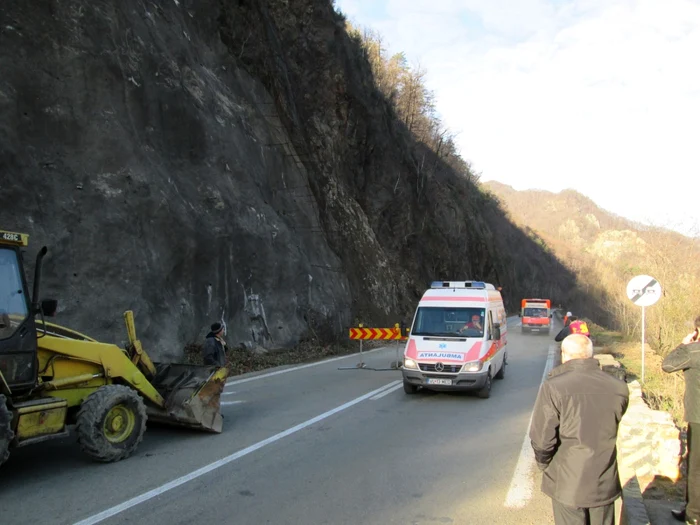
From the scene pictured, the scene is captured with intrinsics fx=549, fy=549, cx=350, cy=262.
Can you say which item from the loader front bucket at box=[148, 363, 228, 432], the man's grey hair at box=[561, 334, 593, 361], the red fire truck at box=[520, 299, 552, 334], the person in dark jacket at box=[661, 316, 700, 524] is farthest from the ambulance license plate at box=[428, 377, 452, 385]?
the red fire truck at box=[520, 299, 552, 334]

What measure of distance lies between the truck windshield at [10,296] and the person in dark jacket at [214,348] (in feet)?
12.4

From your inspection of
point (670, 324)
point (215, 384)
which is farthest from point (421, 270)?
point (215, 384)

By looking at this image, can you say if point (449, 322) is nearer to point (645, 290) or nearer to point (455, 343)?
point (455, 343)

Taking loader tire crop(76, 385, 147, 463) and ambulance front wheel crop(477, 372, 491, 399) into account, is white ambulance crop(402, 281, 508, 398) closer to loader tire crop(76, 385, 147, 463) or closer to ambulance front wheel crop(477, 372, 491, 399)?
ambulance front wheel crop(477, 372, 491, 399)

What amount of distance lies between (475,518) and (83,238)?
12606mm

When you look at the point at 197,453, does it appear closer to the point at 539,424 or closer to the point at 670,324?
the point at 539,424

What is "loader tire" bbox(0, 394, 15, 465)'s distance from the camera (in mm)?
5574

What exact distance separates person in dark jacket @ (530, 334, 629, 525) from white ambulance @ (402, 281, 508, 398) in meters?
7.27

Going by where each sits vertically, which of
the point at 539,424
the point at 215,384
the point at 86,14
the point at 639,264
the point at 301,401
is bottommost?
the point at 301,401

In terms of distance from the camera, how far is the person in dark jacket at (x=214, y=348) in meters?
9.84

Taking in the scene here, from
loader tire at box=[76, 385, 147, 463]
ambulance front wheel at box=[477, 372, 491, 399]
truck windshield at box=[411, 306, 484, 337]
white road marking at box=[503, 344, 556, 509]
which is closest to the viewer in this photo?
white road marking at box=[503, 344, 556, 509]

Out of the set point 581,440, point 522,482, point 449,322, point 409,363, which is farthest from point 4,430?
point 449,322

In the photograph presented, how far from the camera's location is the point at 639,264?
854 inches

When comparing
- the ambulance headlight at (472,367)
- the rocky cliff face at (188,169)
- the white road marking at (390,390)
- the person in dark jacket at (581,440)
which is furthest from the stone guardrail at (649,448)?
the rocky cliff face at (188,169)
